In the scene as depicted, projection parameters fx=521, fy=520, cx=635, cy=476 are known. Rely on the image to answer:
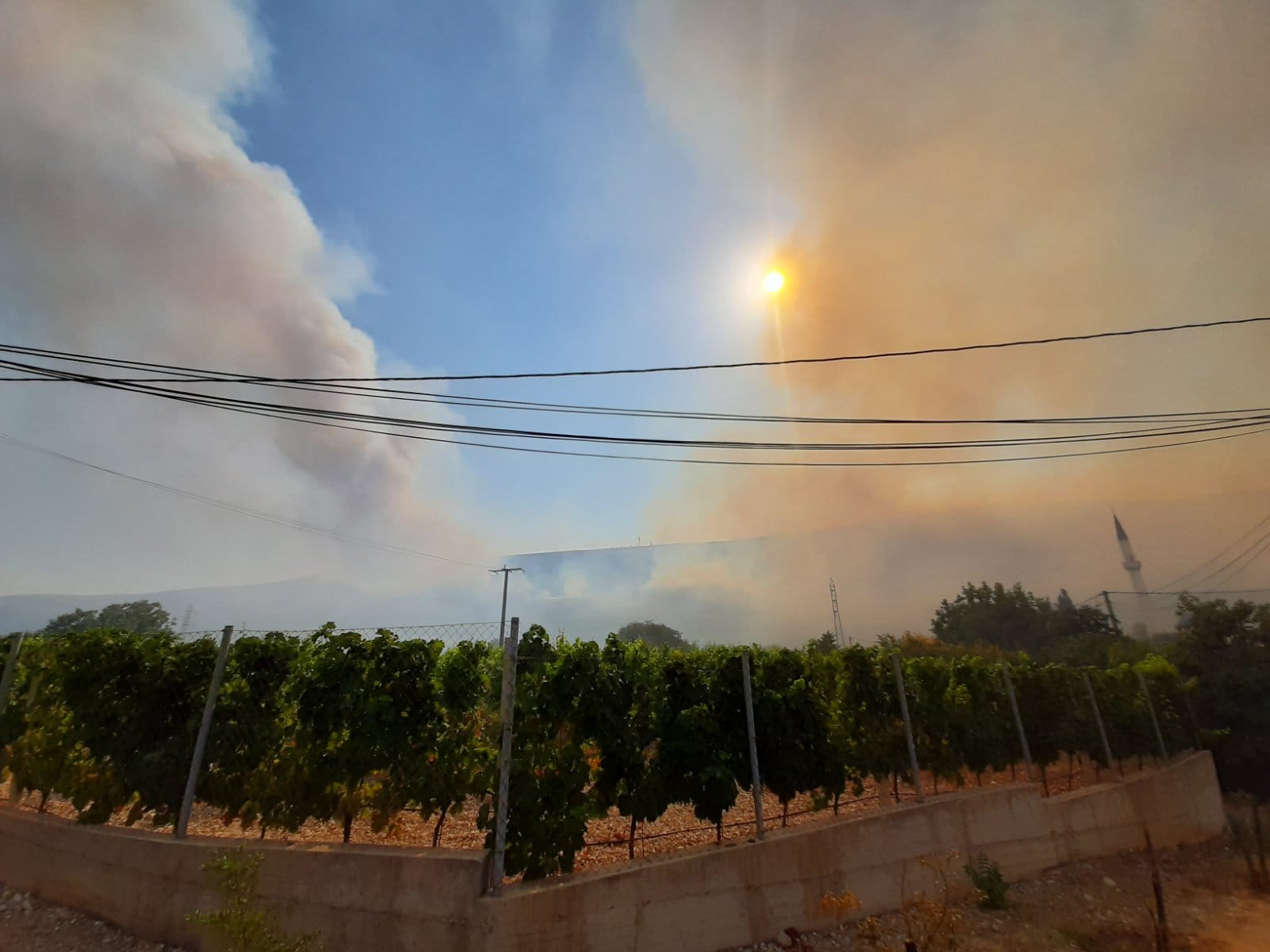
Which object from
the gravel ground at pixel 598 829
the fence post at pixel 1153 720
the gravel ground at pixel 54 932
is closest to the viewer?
the gravel ground at pixel 54 932

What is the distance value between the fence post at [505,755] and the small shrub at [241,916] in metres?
1.41

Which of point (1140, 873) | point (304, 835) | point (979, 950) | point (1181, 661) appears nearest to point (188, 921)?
point (304, 835)

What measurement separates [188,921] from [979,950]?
7.29m

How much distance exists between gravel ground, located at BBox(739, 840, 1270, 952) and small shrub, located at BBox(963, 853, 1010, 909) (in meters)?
0.10

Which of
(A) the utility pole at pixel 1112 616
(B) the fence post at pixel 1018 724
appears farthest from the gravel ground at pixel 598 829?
(A) the utility pole at pixel 1112 616

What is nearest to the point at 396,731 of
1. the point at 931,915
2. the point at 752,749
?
the point at 752,749

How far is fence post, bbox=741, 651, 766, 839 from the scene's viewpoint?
5418mm

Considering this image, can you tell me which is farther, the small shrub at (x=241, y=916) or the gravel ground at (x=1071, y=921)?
the gravel ground at (x=1071, y=921)

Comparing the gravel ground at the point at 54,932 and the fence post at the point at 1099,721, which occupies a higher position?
the fence post at the point at 1099,721

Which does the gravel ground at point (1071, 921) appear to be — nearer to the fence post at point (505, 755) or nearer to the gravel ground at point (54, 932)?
the gravel ground at point (54, 932)

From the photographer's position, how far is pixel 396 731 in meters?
5.06

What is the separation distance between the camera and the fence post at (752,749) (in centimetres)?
542

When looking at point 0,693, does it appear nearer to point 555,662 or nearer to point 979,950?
point 555,662

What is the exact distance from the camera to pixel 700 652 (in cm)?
659
